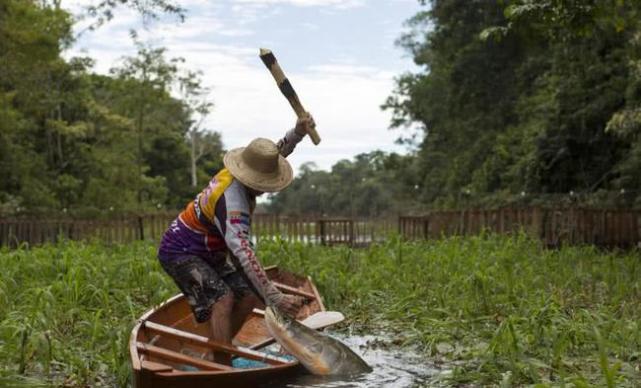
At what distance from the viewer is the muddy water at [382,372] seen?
18.2ft

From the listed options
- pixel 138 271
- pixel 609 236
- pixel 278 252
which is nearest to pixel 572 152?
pixel 609 236

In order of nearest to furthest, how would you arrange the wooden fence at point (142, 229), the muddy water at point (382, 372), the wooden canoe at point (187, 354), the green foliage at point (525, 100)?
the wooden canoe at point (187, 354), the muddy water at point (382, 372), the green foliage at point (525, 100), the wooden fence at point (142, 229)

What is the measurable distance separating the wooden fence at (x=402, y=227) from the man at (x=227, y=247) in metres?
8.86

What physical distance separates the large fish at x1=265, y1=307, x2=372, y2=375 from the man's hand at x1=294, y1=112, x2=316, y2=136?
1.58 meters

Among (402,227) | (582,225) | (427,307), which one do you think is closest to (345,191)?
(402,227)

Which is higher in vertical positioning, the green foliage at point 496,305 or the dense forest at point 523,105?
the dense forest at point 523,105

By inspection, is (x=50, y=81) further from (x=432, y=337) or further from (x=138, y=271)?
(x=432, y=337)

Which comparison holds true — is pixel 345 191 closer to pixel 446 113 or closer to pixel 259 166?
pixel 446 113

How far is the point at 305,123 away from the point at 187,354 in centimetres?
195

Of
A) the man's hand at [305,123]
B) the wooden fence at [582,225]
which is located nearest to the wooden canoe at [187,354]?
the man's hand at [305,123]

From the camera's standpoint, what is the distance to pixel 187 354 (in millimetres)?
6102

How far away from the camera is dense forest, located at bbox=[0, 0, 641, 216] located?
66.9 ft

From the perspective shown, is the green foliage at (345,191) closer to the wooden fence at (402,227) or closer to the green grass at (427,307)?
the wooden fence at (402,227)

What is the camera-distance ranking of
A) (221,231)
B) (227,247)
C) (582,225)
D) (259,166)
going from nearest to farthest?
(221,231)
(259,166)
(227,247)
(582,225)
